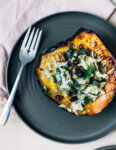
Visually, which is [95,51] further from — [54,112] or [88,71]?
[54,112]

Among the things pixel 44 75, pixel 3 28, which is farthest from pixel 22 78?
pixel 3 28

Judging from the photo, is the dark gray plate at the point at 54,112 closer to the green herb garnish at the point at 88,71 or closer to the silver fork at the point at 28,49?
the silver fork at the point at 28,49

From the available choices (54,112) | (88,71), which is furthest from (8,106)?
(88,71)

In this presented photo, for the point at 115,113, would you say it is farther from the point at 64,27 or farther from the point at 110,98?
the point at 64,27

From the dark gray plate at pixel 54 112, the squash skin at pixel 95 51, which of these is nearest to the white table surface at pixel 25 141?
the dark gray plate at pixel 54 112

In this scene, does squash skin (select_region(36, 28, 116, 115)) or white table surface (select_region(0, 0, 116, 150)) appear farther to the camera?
white table surface (select_region(0, 0, 116, 150))

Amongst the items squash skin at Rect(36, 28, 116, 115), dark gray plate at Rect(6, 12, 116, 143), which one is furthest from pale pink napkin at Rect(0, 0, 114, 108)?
squash skin at Rect(36, 28, 116, 115)

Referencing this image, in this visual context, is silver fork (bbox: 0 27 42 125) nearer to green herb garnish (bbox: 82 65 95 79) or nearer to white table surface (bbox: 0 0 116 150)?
white table surface (bbox: 0 0 116 150)
